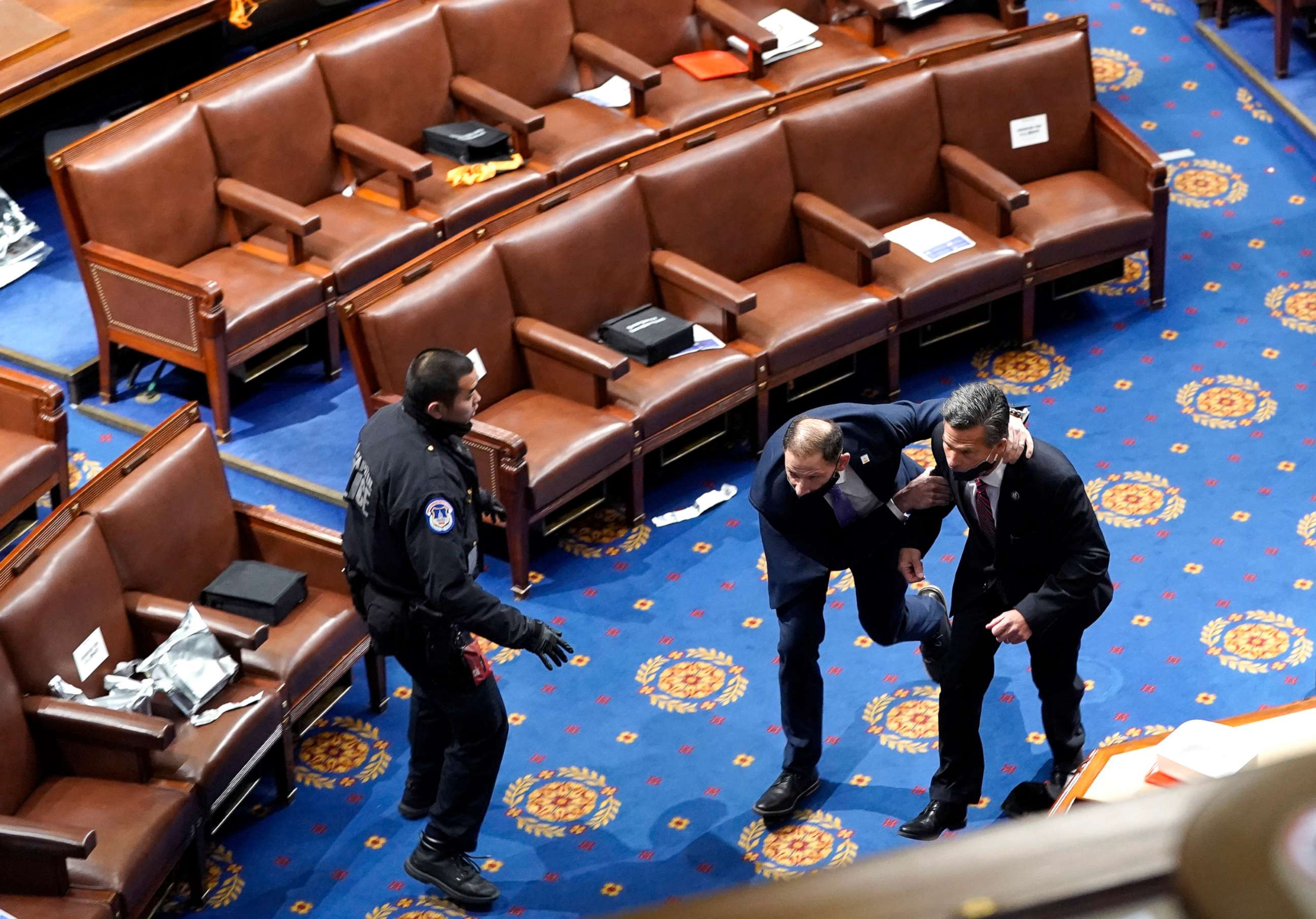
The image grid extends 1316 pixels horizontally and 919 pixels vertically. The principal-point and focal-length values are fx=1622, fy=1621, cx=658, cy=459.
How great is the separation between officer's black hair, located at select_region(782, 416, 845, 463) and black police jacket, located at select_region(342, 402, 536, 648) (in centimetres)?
79

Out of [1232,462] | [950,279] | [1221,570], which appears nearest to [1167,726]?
[1221,570]

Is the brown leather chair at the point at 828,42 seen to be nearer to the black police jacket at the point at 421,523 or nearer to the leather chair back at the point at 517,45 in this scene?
the leather chair back at the point at 517,45

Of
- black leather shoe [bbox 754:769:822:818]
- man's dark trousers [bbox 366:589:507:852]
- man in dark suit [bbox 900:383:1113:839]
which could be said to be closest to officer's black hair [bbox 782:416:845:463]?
man in dark suit [bbox 900:383:1113:839]

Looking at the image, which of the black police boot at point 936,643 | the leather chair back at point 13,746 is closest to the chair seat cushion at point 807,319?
the black police boot at point 936,643

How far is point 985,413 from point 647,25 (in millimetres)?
4141

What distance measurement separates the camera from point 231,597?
479 centimetres

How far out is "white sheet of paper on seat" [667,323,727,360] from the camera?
19.3 ft

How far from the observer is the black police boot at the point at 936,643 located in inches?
186

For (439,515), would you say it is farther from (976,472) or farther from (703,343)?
(703,343)

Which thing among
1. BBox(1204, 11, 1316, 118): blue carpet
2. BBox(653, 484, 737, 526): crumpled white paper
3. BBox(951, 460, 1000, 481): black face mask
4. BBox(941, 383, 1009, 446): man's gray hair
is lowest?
BBox(653, 484, 737, 526): crumpled white paper

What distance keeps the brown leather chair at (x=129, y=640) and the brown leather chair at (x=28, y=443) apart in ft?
2.83

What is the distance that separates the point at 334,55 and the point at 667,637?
290cm

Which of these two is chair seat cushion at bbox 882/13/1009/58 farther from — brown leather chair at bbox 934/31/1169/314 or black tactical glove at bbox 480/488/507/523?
black tactical glove at bbox 480/488/507/523

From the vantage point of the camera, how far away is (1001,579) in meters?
4.06
